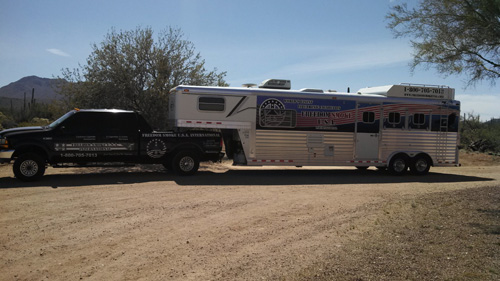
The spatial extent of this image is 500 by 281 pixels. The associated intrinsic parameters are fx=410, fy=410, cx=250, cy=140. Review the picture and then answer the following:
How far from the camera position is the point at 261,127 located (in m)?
14.6

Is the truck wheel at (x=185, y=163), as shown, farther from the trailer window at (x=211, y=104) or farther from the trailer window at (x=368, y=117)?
the trailer window at (x=368, y=117)

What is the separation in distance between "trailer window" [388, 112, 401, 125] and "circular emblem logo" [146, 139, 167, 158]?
28.1 feet

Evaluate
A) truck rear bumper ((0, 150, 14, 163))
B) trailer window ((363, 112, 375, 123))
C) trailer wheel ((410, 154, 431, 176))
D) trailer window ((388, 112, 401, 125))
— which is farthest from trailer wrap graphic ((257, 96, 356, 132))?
truck rear bumper ((0, 150, 14, 163))

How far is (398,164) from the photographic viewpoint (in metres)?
16.0

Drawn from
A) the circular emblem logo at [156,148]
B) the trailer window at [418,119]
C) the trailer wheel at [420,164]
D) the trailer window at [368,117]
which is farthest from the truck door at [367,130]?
the circular emblem logo at [156,148]

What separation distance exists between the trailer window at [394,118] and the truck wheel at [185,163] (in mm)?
7574

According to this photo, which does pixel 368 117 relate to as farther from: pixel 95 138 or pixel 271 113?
pixel 95 138

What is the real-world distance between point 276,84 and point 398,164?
5725mm

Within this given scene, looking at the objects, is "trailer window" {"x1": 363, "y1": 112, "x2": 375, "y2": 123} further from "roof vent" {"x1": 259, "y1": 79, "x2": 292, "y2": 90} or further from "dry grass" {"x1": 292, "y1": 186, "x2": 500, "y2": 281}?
"dry grass" {"x1": 292, "y1": 186, "x2": 500, "y2": 281}

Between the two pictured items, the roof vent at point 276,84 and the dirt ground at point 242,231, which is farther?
the roof vent at point 276,84

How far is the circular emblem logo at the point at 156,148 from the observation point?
533 inches

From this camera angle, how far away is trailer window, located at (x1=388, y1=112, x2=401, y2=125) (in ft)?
51.8

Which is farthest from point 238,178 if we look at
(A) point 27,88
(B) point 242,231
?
(A) point 27,88

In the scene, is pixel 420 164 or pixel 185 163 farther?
pixel 420 164
